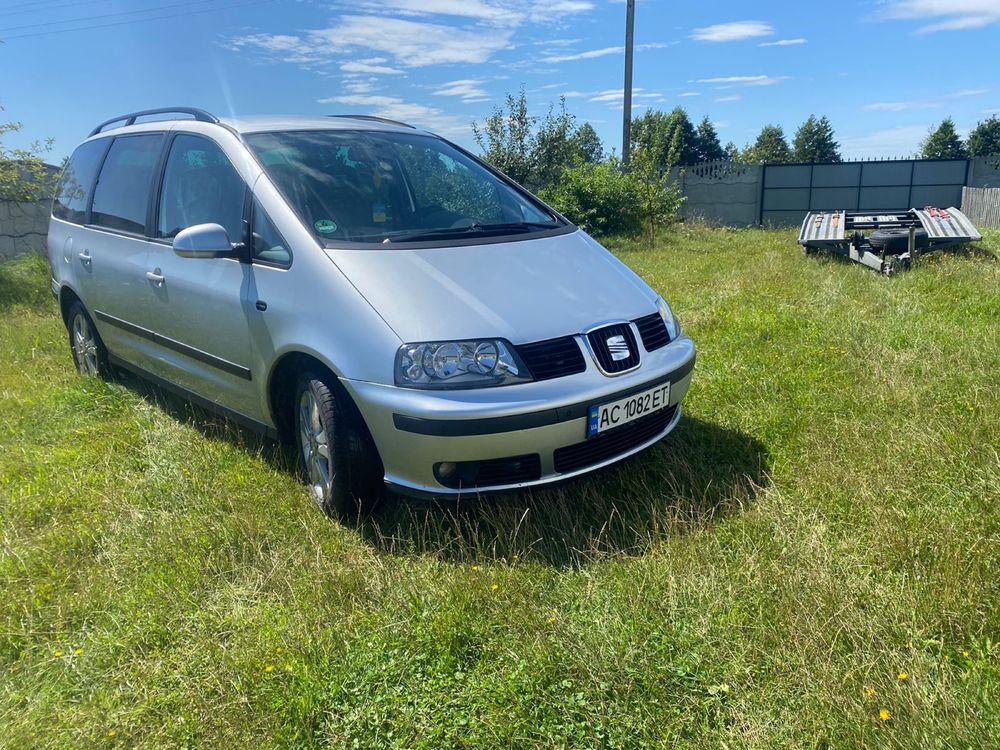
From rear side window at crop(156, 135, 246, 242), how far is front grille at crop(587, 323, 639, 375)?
176cm

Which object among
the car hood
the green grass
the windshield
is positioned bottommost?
the green grass

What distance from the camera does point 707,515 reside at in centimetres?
300

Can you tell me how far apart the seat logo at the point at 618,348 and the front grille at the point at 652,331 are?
13cm

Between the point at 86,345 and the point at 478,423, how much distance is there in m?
3.88

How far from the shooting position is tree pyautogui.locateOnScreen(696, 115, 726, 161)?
7238cm

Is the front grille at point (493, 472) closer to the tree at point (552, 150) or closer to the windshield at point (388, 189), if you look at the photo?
the windshield at point (388, 189)

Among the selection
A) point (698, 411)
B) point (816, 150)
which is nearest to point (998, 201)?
point (698, 411)

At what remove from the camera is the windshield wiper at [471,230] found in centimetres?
321

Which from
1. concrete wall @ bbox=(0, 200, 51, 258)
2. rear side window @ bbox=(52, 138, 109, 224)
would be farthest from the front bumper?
concrete wall @ bbox=(0, 200, 51, 258)

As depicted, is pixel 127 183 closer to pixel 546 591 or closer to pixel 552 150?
pixel 546 591

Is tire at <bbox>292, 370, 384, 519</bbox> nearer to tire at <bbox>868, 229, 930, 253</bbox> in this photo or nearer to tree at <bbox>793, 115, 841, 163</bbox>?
tire at <bbox>868, 229, 930, 253</bbox>

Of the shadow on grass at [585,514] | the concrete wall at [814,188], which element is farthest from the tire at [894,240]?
the concrete wall at [814,188]

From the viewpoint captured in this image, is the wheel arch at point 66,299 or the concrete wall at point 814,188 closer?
the wheel arch at point 66,299

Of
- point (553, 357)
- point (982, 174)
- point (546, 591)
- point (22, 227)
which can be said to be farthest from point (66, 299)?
point (982, 174)
